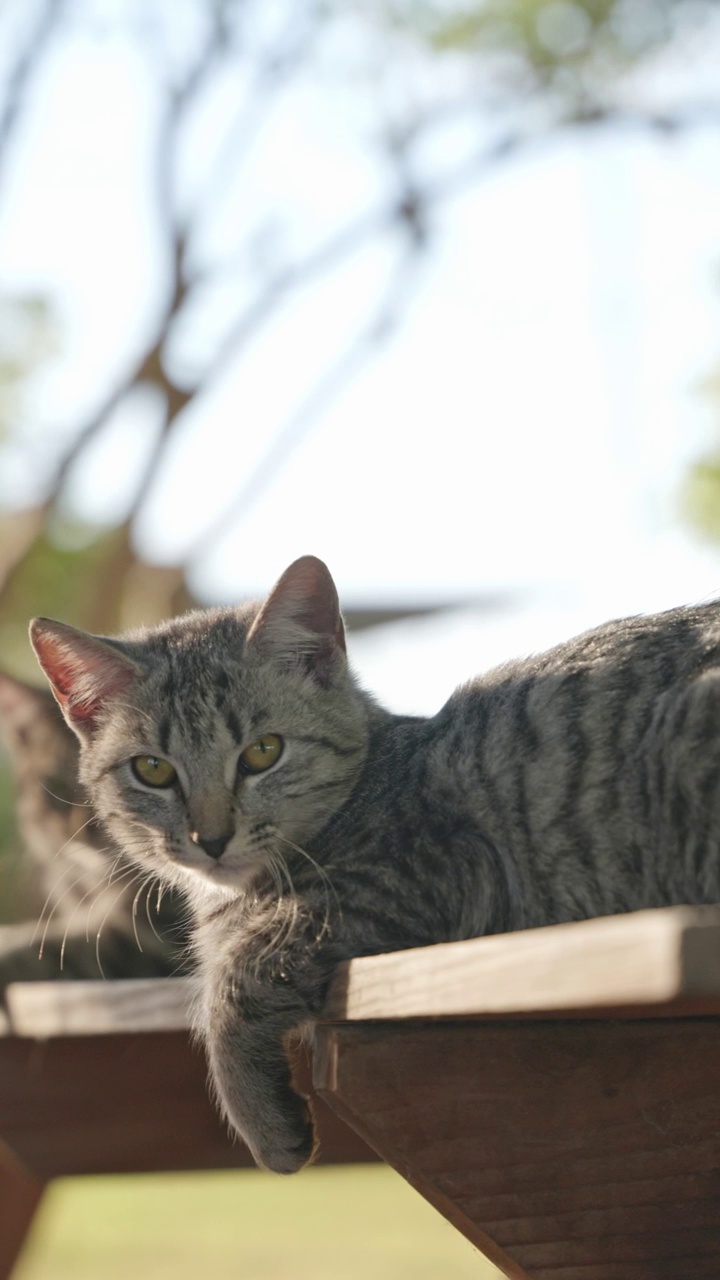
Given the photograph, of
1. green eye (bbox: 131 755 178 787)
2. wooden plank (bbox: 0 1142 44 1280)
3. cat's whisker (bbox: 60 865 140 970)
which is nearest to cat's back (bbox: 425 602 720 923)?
green eye (bbox: 131 755 178 787)

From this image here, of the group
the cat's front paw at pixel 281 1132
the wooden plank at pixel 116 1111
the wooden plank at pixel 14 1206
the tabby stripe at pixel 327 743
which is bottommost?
the wooden plank at pixel 14 1206

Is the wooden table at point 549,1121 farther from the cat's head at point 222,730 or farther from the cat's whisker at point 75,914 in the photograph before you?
the cat's whisker at point 75,914

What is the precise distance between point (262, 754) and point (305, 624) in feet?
0.63

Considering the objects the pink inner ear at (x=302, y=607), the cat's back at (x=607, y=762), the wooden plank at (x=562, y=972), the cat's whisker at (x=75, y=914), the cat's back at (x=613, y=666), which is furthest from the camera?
the cat's whisker at (x=75, y=914)

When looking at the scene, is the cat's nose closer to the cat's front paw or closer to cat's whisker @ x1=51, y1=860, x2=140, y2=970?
the cat's front paw

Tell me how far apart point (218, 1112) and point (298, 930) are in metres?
0.92

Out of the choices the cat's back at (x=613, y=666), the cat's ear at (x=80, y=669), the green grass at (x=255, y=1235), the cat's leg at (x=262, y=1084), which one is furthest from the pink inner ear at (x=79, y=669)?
the green grass at (x=255, y=1235)

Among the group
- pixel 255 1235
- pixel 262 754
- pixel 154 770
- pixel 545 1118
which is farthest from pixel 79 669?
pixel 255 1235

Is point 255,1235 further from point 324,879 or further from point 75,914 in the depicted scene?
point 324,879

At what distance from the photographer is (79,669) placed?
1819mm

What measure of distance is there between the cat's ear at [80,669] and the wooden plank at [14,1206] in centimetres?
94

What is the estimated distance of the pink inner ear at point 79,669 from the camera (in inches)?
70.1

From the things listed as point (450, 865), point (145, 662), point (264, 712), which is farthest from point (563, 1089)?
point (145, 662)

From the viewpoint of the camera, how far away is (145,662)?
5.99 feet
